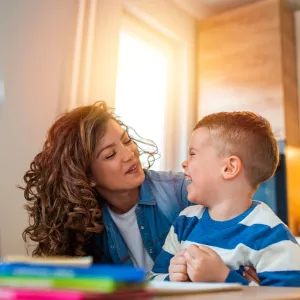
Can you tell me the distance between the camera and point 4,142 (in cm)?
166

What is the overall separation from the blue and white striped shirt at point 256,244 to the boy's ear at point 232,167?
0.09 meters

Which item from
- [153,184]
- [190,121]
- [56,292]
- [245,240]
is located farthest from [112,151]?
[190,121]

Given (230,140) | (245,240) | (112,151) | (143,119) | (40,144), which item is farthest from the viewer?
(143,119)

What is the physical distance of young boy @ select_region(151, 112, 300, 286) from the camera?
0.84 metres

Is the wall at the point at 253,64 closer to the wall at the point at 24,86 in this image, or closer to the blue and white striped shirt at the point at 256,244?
the wall at the point at 24,86

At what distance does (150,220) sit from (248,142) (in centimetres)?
45

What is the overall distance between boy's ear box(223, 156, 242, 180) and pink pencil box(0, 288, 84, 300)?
72cm

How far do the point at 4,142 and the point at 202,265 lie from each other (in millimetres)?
1155

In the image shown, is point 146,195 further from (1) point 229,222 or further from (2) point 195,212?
(1) point 229,222

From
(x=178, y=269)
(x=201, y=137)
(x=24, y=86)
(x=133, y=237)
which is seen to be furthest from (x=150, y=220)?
(x=24, y=86)

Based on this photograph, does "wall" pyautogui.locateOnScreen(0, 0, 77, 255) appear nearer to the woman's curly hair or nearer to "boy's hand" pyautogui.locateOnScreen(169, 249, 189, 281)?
the woman's curly hair

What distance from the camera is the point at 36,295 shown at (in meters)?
0.38

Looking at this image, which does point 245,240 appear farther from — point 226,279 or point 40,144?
point 40,144

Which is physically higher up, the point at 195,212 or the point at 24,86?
the point at 24,86
